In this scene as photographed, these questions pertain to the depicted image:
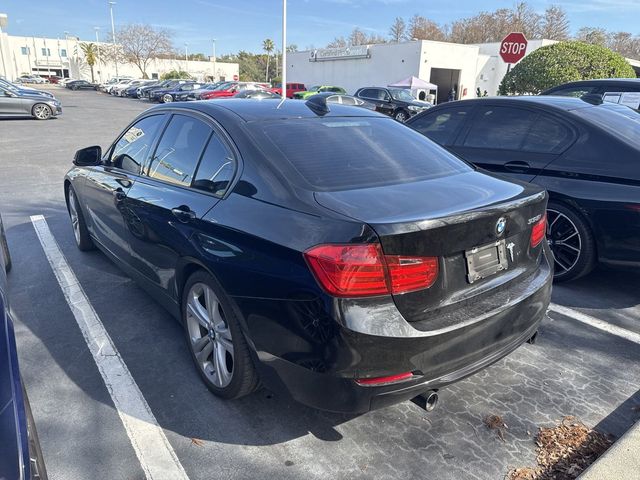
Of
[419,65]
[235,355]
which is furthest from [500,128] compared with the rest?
[419,65]

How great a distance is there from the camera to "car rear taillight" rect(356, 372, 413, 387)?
2043mm

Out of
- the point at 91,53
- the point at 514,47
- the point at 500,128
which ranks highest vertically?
the point at 91,53

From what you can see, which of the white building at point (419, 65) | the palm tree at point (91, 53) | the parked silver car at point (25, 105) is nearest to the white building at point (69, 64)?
the palm tree at point (91, 53)

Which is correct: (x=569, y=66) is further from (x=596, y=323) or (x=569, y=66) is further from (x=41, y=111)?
(x=41, y=111)

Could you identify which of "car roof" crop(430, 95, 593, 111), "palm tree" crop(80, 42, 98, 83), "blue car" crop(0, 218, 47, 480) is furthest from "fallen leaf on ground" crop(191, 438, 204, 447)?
"palm tree" crop(80, 42, 98, 83)

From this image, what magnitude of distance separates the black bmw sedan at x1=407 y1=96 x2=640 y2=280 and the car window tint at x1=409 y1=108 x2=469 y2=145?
0.13 metres

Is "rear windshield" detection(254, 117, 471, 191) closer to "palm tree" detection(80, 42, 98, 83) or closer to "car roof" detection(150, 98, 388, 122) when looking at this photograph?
"car roof" detection(150, 98, 388, 122)

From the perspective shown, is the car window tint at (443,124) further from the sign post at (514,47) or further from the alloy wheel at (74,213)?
the sign post at (514,47)

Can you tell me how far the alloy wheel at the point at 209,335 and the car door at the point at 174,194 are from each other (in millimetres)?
221

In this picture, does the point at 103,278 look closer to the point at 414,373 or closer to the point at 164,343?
the point at 164,343

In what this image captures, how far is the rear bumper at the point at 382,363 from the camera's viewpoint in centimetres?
201

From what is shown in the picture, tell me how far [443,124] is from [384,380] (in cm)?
406

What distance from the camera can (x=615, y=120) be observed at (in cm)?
446

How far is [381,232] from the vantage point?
1.98 m
